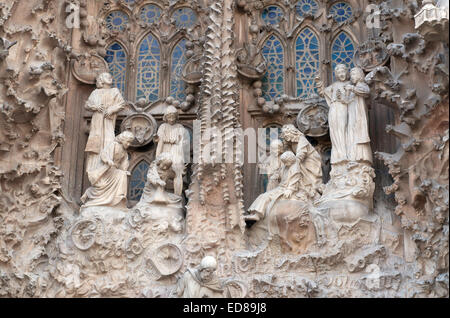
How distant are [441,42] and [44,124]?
444 centimetres

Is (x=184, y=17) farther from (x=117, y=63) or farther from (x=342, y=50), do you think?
(x=342, y=50)

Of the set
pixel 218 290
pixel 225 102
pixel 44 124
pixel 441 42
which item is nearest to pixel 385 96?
pixel 441 42

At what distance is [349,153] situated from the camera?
434 inches

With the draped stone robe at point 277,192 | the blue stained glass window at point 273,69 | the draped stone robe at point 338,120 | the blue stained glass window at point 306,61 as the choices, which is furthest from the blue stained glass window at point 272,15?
the draped stone robe at point 277,192

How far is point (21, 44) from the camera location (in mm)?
11320

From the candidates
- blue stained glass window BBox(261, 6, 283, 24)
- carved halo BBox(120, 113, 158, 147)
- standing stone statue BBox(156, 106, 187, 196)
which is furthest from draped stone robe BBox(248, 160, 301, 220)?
blue stained glass window BBox(261, 6, 283, 24)

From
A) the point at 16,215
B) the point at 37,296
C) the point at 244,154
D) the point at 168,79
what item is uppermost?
the point at 168,79

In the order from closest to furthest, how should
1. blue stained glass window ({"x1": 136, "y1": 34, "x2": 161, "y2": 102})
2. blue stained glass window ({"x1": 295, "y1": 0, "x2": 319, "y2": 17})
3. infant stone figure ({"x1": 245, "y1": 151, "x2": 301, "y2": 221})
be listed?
1. infant stone figure ({"x1": 245, "y1": 151, "x2": 301, "y2": 221})
2. blue stained glass window ({"x1": 136, "y1": 34, "x2": 161, "y2": 102})
3. blue stained glass window ({"x1": 295, "y1": 0, "x2": 319, "y2": 17})

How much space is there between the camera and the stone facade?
10.5 m

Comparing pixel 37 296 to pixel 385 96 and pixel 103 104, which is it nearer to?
pixel 103 104

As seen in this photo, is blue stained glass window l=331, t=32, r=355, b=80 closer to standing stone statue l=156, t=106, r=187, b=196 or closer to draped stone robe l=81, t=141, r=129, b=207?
standing stone statue l=156, t=106, r=187, b=196

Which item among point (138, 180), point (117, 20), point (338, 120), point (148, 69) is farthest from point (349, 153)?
point (117, 20)

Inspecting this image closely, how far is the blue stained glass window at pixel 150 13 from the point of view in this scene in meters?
12.8

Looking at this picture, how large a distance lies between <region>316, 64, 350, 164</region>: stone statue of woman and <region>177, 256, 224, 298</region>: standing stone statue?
1871 mm
